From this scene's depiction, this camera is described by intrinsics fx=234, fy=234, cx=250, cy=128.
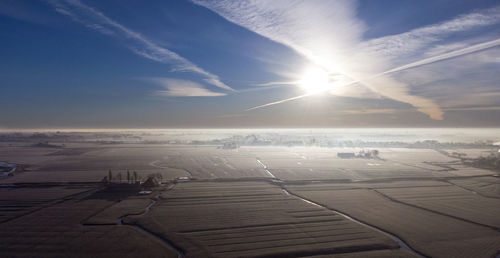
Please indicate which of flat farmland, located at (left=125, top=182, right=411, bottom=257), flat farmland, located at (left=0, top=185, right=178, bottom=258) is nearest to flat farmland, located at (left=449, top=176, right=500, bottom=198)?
flat farmland, located at (left=125, top=182, right=411, bottom=257)

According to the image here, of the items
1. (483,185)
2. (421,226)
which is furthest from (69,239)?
(483,185)

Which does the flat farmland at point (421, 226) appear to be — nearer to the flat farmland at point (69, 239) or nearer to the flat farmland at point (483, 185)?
the flat farmland at point (483, 185)

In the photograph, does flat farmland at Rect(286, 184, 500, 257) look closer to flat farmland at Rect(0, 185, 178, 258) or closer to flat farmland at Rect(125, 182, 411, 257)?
flat farmland at Rect(125, 182, 411, 257)

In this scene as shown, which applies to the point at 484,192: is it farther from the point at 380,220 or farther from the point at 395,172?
the point at 380,220

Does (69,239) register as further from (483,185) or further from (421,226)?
(483,185)

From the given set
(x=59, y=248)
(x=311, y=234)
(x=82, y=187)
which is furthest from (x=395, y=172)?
(x=82, y=187)

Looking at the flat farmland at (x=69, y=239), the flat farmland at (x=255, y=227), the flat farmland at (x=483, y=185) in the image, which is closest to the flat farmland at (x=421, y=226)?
the flat farmland at (x=255, y=227)

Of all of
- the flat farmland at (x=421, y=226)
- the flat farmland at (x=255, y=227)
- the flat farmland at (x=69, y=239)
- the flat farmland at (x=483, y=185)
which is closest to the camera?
the flat farmland at (x=69, y=239)

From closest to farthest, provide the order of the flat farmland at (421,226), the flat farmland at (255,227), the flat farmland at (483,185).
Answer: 1. the flat farmland at (255,227)
2. the flat farmland at (421,226)
3. the flat farmland at (483,185)

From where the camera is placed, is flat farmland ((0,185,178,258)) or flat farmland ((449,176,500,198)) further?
flat farmland ((449,176,500,198))

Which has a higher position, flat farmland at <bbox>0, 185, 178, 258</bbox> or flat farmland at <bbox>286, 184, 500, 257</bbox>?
flat farmland at <bbox>0, 185, 178, 258</bbox>
